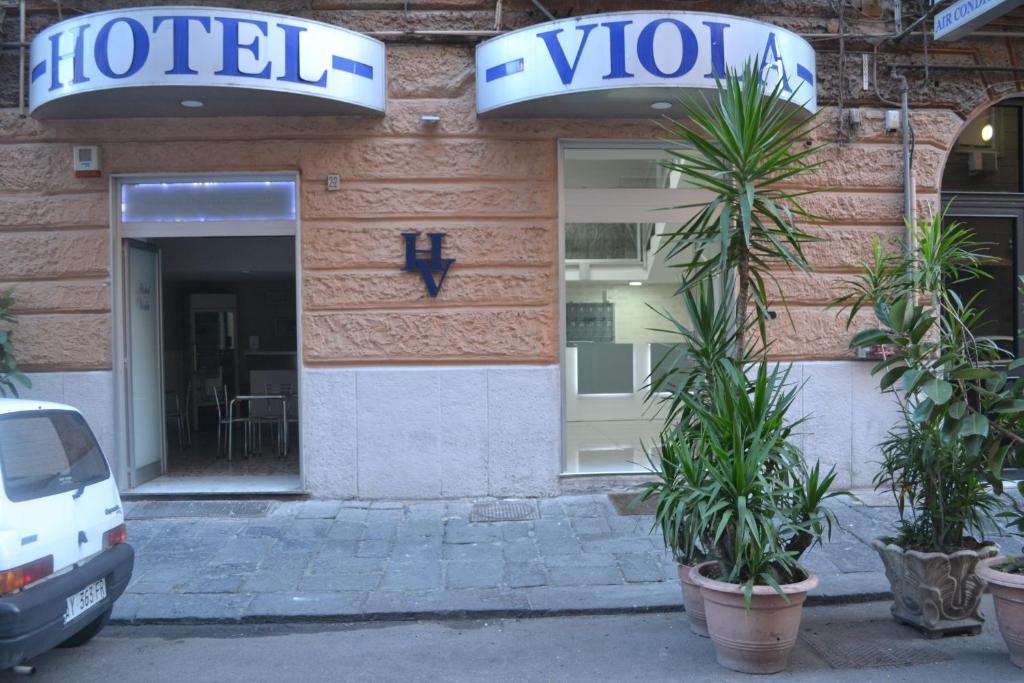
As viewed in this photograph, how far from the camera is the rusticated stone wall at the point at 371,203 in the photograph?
8.94m

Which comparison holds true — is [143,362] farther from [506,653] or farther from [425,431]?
[506,653]

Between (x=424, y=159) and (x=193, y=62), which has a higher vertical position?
(x=193, y=62)

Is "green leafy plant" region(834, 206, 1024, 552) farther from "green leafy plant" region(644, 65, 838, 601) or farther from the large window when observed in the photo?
the large window

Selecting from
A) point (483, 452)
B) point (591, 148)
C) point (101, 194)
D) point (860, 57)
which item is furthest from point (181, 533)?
point (860, 57)

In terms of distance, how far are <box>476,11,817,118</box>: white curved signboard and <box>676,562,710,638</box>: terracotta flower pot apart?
4442 mm

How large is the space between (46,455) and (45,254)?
15.5 feet

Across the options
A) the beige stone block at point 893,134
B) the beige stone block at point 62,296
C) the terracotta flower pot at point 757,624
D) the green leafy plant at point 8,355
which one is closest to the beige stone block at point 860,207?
A: the beige stone block at point 893,134

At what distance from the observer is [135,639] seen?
19.3 ft

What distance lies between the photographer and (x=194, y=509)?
873 cm

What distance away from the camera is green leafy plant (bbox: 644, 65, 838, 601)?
512cm

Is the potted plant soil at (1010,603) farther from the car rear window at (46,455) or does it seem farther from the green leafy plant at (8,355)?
the green leafy plant at (8,355)

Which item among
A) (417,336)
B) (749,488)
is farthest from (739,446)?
(417,336)

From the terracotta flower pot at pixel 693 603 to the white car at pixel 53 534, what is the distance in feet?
11.5

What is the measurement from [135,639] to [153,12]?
5332 millimetres
